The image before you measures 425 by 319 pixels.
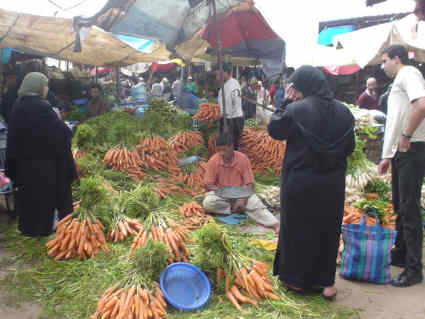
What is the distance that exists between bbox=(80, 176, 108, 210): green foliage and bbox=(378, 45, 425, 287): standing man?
2659mm

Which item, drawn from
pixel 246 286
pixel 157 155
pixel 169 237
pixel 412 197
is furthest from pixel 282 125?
pixel 157 155

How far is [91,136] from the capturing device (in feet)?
18.9

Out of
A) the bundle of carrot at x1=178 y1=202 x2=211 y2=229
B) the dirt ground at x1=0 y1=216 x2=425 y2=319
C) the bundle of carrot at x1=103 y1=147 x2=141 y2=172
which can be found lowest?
the dirt ground at x1=0 y1=216 x2=425 y2=319

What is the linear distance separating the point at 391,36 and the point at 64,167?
6.76 m

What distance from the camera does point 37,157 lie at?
11.9 ft

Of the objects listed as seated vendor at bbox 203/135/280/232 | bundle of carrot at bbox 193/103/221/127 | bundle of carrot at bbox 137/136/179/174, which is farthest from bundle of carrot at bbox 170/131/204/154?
seated vendor at bbox 203/135/280/232

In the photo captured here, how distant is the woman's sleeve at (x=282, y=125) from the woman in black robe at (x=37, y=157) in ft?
7.17

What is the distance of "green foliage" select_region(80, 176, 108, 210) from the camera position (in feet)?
11.8

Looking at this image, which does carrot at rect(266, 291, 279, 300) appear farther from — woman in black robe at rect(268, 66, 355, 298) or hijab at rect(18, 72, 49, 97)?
hijab at rect(18, 72, 49, 97)

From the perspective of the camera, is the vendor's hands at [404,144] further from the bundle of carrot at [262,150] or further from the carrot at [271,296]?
the bundle of carrot at [262,150]

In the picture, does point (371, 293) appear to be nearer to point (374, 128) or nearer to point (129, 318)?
point (129, 318)

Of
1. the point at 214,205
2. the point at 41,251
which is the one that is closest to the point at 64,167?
the point at 41,251

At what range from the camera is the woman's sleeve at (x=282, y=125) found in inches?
105

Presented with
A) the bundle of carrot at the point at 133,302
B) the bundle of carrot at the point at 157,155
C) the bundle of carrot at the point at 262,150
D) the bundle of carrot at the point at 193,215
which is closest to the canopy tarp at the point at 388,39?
the bundle of carrot at the point at 262,150
